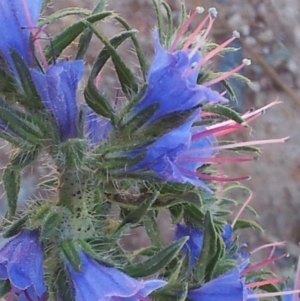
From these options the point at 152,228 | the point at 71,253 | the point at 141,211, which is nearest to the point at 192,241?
the point at 152,228

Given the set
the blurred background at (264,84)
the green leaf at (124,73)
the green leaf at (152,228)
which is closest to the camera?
the green leaf at (124,73)

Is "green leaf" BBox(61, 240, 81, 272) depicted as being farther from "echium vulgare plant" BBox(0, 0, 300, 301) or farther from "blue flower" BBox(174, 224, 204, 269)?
"blue flower" BBox(174, 224, 204, 269)

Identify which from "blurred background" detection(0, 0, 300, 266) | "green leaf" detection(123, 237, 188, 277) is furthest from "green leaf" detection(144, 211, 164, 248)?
"blurred background" detection(0, 0, 300, 266)

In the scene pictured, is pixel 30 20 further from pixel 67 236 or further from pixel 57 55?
pixel 67 236

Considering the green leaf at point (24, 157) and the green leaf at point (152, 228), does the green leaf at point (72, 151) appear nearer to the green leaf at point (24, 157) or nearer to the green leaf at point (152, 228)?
the green leaf at point (24, 157)

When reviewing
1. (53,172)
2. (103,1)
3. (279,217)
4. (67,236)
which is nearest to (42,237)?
(67,236)

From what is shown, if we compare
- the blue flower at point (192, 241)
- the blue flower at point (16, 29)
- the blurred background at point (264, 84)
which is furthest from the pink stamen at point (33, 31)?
the blurred background at point (264, 84)
